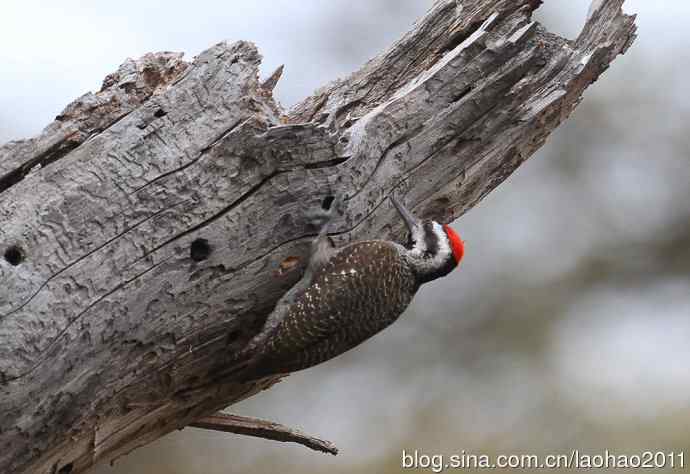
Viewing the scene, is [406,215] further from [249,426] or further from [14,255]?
[14,255]

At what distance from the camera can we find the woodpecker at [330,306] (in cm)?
407

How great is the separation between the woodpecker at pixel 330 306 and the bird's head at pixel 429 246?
0.11 ft

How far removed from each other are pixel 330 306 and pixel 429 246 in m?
0.65

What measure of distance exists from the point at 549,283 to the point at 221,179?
4618 millimetres

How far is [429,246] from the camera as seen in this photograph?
4523 millimetres

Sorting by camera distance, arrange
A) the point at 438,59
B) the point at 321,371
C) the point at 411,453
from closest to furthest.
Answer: the point at 438,59 < the point at 411,453 < the point at 321,371

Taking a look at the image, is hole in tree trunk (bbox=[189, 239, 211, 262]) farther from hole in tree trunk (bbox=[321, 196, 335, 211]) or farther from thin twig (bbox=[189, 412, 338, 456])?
thin twig (bbox=[189, 412, 338, 456])

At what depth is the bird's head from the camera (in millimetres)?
4465

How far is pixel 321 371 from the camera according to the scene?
7.75m

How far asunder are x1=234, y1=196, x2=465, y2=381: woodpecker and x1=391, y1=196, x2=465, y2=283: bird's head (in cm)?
3

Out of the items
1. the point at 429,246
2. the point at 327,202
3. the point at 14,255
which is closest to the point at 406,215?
the point at 429,246

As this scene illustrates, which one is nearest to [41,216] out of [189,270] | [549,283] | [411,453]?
[189,270]

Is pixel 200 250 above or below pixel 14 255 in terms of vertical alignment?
above

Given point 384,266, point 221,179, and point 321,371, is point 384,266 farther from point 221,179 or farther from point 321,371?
point 321,371
